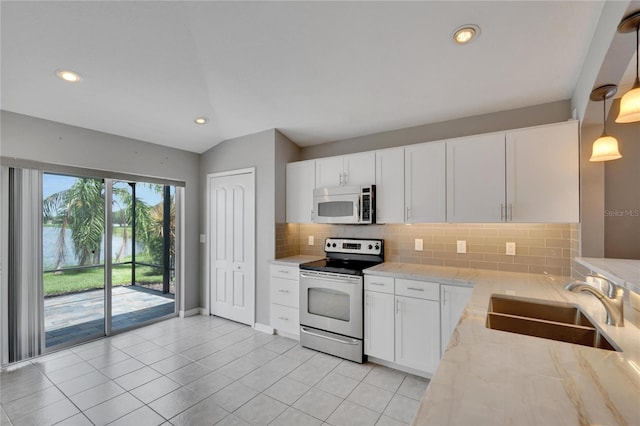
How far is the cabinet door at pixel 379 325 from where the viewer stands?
2.74 meters

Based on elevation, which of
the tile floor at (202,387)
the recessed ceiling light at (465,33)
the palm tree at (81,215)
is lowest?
the tile floor at (202,387)

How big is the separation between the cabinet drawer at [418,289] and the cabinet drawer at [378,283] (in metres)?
0.08

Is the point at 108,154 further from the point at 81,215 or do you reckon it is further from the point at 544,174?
the point at 544,174

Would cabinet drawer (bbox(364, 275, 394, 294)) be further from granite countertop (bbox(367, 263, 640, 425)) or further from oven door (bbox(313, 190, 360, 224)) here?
granite countertop (bbox(367, 263, 640, 425))

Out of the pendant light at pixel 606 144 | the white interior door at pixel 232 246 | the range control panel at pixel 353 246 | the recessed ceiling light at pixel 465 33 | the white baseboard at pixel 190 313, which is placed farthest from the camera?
the white baseboard at pixel 190 313

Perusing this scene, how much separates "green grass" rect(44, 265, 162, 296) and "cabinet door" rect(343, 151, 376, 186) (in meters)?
3.15

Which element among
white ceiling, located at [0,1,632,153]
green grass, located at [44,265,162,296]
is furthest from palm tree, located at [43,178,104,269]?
white ceiling, located at [0,1,632,153]

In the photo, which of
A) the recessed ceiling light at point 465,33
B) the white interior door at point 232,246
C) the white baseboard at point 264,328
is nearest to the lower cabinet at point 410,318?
the white baseboard at point 264,328

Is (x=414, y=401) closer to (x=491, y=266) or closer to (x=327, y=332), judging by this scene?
(x=327, y=332)

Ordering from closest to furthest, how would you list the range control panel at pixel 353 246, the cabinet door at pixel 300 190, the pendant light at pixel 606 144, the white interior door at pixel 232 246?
the pendant light at pixel 606 144 < the range control panel at pixel 353 246 < the cabinet door at pixel 300 190 < the white interior door at pixel 232 246

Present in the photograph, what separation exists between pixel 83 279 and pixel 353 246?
3255mm

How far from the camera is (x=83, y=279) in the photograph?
11.0 ft

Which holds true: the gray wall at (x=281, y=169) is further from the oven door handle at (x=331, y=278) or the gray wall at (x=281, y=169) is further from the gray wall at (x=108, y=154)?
the gray wall at (x=108, y=154)

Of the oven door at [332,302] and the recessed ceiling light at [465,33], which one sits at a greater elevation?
the recessed ceiling light at [465,33]
